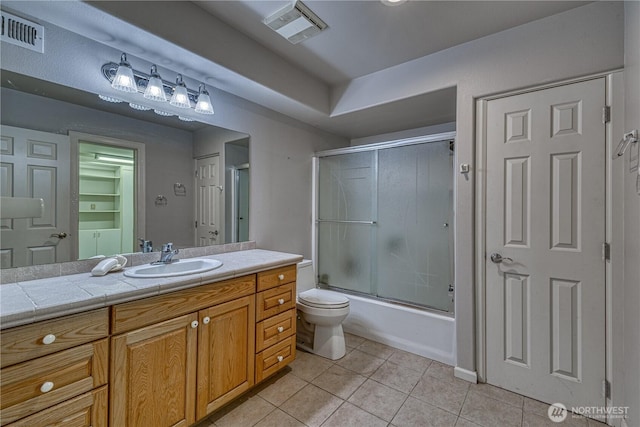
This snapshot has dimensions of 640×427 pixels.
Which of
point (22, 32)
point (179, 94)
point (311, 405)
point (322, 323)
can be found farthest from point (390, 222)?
point (22, 32)

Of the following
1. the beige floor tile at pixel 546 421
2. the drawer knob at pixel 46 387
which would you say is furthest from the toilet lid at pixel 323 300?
the drawer knob at pixel 46 387

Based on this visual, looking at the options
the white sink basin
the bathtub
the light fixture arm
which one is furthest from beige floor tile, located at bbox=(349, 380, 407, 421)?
the light fixture arm

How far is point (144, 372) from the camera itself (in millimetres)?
1232

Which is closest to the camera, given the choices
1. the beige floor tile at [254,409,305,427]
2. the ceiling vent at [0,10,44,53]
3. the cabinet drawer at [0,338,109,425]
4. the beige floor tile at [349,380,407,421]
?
the cabinet drawer at [0,338,109,425]

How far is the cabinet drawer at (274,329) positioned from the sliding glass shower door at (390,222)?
1.09 m

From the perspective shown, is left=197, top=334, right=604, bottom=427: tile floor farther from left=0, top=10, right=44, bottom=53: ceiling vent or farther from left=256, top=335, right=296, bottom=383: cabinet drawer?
left=0, top=10, right=44, bottom=53: ceiling vent

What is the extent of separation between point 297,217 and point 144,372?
1.89m

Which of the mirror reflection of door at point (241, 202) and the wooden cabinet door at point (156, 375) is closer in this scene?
the wooden cabinet door at point (156, 375)

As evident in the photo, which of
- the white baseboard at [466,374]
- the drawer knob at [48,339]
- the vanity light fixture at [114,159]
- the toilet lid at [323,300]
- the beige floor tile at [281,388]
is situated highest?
the vanity light fixture at [114,159]

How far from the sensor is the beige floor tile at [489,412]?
1.55 m

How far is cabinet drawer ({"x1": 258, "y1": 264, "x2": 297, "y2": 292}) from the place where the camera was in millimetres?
1751

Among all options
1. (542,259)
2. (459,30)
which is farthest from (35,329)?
(459,30)

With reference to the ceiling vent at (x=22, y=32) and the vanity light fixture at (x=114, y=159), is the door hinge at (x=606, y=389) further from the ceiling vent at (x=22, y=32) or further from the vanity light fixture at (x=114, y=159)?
the ceiling vent at (x=22, y=32)

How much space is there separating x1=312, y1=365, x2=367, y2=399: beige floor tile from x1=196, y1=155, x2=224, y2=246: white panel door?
4.23 feet
